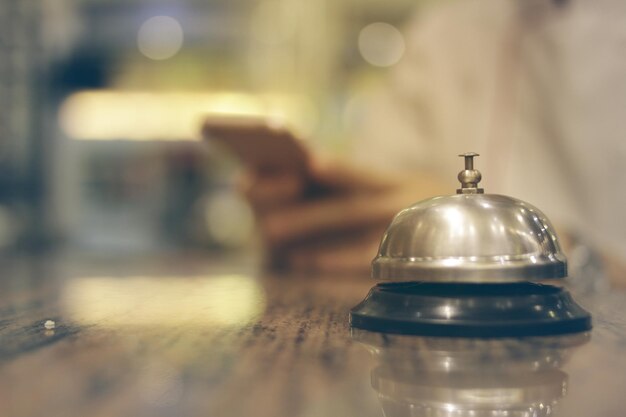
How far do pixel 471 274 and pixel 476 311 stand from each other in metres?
0.02

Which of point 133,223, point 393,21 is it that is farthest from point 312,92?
point 133,223

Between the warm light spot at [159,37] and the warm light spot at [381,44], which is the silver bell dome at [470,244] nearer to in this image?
the warm light spot at [381,44]

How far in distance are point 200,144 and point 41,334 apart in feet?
10.8

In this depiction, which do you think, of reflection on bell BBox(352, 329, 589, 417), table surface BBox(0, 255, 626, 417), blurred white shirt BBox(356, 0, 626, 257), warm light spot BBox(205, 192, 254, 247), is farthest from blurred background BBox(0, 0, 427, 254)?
reflection on bell BBox(352, 329, 589, 417)

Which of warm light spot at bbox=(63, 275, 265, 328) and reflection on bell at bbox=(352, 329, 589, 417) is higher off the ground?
reflection on bell at bbox=(352, 329, 589, 417)

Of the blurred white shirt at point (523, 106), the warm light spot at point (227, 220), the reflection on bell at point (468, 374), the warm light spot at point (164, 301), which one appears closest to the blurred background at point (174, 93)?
the warm light spot at point (227, 220)

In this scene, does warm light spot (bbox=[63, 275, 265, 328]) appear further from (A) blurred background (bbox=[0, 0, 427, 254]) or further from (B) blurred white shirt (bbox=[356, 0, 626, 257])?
(A) blurred background (bbox=[0, 0, 427, 254])

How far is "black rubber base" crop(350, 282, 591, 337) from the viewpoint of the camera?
0.42 m

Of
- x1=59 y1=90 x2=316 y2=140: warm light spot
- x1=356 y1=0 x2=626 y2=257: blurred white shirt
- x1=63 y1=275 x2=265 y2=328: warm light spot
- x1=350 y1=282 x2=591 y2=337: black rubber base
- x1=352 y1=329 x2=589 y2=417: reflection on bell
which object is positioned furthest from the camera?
x1=59 y1=90 x2=316 y2=140: warm light spot

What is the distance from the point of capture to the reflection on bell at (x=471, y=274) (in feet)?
1.40

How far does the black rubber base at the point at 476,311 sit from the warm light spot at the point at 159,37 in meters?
3.46

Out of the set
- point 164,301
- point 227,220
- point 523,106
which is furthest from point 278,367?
point 227,220

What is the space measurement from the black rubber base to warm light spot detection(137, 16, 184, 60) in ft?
11.4

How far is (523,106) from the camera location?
1.59 metres
